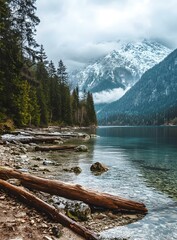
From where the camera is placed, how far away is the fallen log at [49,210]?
593cm

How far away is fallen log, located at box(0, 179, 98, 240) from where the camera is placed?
593 cm

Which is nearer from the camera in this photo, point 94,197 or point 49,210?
point 49,210

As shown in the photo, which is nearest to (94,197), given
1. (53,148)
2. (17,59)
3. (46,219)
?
(46,219)

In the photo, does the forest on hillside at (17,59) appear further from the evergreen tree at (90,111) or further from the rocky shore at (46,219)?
the evergreen tree at (90,111)

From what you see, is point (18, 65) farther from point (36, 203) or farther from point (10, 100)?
point (36, 203)

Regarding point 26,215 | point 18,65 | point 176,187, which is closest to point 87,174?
point 176,187

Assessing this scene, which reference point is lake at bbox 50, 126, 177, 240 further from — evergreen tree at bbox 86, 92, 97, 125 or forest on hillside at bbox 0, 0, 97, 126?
evergreen tree at bbox 86, 92, 97, 125

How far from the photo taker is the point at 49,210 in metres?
6.84

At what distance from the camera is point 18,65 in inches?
1264

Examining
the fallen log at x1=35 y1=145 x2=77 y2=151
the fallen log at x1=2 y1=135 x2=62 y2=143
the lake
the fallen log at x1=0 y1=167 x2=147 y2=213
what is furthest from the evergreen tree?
the fallen log at x1=0 y1=167 x2=147 y2=213

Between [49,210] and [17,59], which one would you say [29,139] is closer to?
[17,59]

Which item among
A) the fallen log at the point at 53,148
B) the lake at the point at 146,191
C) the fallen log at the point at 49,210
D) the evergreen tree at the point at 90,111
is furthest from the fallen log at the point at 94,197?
the evergreen tree at the point at 90,111

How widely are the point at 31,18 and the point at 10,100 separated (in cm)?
1242

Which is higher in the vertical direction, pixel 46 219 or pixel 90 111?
pixel 90 111
